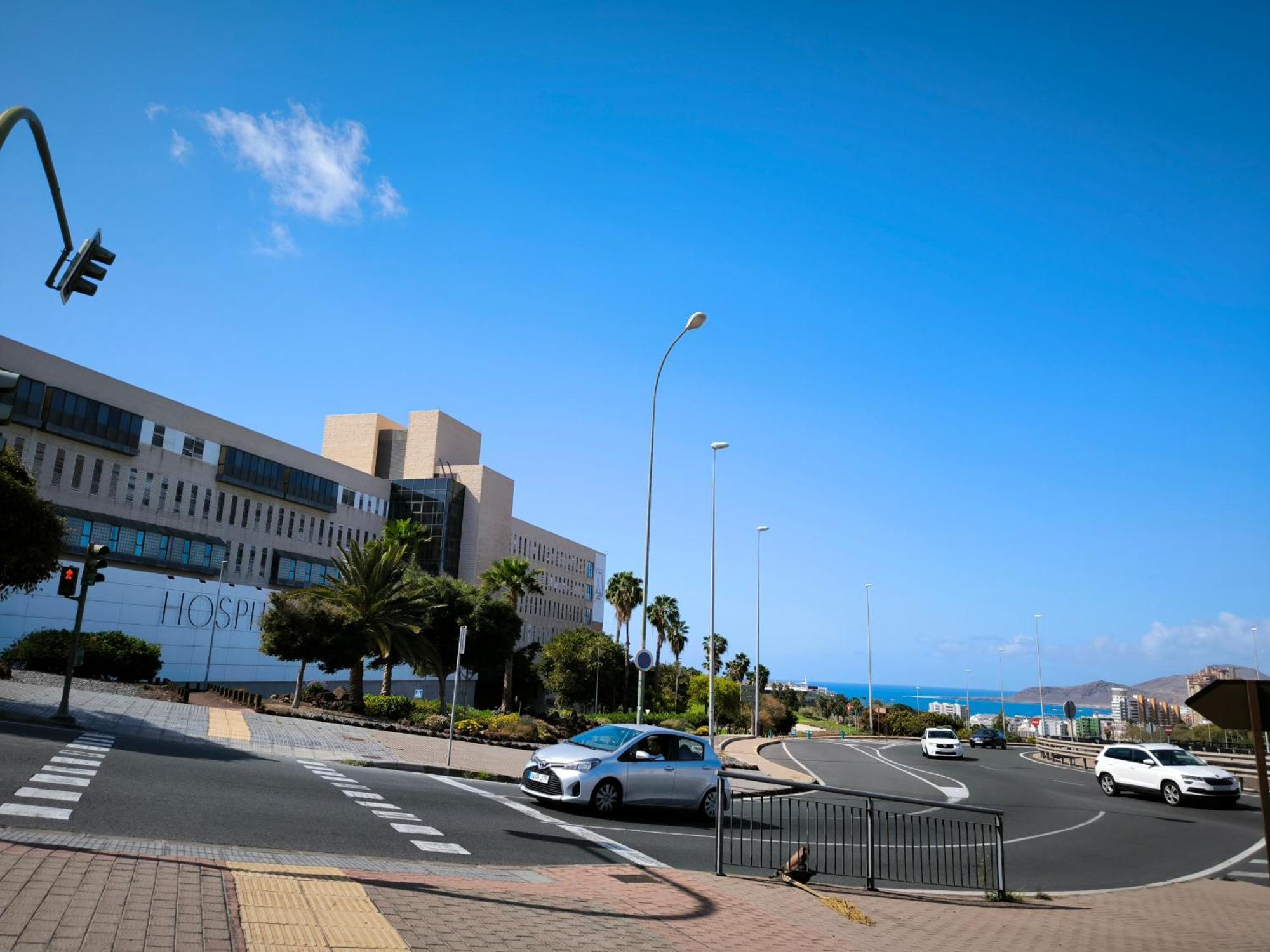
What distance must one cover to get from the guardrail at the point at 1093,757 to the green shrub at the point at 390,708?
2842 cm

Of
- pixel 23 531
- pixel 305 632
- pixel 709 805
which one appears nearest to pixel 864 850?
pixel 709 805

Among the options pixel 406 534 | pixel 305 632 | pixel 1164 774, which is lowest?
pixel 1164 774

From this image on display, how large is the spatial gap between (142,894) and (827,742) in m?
49.4

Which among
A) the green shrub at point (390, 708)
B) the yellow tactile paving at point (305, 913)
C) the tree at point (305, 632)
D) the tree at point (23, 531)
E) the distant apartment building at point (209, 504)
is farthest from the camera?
the distant apartment building at point (209, 504)

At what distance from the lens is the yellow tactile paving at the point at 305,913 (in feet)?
18.0

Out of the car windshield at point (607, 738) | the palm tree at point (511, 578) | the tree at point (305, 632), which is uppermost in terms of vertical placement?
the palm tree at point (511, 578)

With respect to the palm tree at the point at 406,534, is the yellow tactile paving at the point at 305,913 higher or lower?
lower

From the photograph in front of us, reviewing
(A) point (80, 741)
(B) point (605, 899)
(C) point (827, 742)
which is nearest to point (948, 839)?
(B) point (605, 899)

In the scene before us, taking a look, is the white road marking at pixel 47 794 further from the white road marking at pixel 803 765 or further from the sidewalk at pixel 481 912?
the white road marking at pixel 803 765

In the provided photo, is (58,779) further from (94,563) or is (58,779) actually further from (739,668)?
(739,668)

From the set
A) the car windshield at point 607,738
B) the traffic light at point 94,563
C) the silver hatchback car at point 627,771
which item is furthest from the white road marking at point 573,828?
the traffic light at point 94,563

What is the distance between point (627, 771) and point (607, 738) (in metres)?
0.83

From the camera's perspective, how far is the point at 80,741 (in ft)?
49.1

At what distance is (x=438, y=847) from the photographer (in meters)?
9.85
